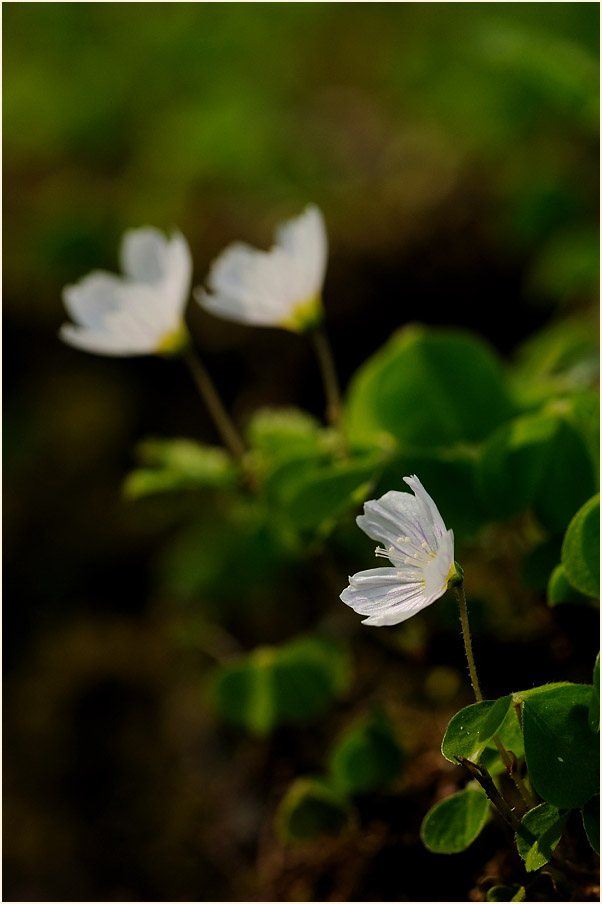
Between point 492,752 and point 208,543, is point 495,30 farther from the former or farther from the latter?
point 492,752

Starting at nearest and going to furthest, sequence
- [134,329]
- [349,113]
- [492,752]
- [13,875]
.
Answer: [492,752]
[134,329]
[13,875]
[349,113]

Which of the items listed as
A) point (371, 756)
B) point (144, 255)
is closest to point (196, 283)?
point (144, 255)

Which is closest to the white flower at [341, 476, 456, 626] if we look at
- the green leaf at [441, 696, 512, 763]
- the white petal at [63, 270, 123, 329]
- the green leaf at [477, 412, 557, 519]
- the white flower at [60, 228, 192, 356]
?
the green leaf at [441, 696, 512, 763]

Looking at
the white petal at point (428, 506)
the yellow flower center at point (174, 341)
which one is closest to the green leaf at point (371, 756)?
the white petal at point (428, 506)

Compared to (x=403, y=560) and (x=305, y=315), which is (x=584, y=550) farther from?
(x=305, y=315)

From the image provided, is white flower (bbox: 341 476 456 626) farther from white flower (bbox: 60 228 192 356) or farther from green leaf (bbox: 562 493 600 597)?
white flower (bbox: 60 228 192 356)

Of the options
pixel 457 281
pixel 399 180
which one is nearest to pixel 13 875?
pixel 457 281

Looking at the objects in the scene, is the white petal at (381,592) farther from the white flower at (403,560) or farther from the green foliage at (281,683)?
the green foliage at (281,683)
